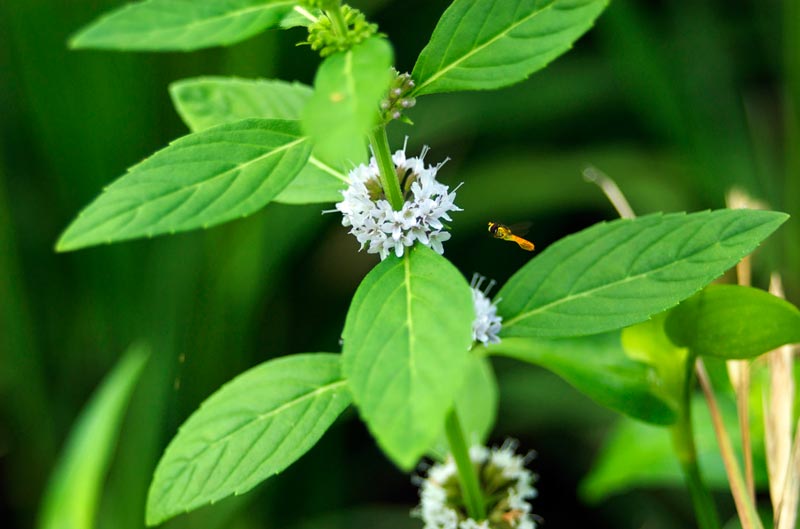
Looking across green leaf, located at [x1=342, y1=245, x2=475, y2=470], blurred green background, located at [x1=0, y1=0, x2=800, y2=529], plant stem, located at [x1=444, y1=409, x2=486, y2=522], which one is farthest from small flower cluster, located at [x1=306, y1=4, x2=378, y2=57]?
blurred green background, located at [x1=0, y1=0, x2=800, y2=529]

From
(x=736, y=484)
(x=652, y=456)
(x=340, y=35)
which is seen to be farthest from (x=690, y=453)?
(x=340, y=35)

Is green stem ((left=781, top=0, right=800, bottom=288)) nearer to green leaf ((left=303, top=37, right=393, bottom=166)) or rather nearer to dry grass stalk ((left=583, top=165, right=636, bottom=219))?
dry grass stalk ((left=583, top=165, right=636, bottom=219))

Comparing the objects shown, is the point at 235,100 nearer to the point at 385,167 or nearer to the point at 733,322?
the point at 385,167

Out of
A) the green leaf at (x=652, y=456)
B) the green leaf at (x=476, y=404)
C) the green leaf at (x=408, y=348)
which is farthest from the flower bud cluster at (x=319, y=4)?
the green leaf at (x=652, y=456)

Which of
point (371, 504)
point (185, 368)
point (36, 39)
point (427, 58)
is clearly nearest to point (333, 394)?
point (427, 58)

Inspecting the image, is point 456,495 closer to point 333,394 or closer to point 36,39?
point 333,394
